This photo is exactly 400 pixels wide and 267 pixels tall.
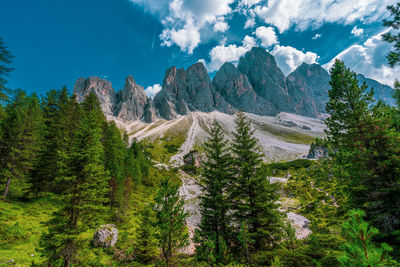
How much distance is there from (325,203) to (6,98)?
4420cm

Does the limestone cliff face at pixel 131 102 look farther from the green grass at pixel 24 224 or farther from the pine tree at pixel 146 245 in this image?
the pine tree at pixel 146 245

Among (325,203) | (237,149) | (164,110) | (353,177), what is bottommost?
(325,203)

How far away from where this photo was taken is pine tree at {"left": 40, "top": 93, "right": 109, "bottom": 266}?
988 centimetres

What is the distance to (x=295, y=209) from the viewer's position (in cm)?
2898

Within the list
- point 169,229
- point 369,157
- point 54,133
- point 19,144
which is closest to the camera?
point 169,229

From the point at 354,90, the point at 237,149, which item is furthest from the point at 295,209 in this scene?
the point at 354,90

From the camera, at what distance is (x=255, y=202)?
13.6 meters

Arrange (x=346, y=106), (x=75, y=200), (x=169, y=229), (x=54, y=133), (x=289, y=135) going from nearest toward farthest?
(x=169, y=229) → (x=75, y=200) → (x=346, y=106) → (x=54, y=133) → (x=289, y=135)

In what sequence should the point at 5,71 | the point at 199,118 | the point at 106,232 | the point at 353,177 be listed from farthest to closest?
the point at 199,118
the point at 106,232
the point at 5,71
the point at 353,177

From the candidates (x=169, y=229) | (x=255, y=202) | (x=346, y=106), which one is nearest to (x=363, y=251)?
(x=169, y=229)

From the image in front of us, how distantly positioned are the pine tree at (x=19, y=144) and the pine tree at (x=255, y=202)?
27004 millimetres

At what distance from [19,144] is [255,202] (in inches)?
1205

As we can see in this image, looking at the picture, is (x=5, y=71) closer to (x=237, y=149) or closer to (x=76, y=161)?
(x=76, y=161)

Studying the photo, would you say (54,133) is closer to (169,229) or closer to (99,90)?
(169,229)
